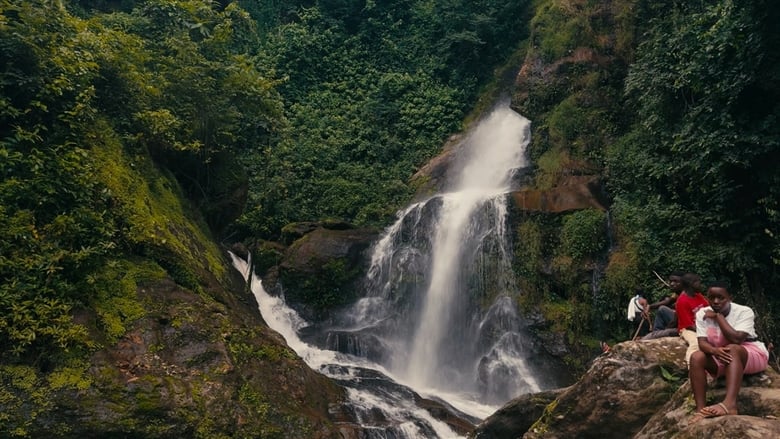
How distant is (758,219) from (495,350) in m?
6.38

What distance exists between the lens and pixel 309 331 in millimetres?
14766

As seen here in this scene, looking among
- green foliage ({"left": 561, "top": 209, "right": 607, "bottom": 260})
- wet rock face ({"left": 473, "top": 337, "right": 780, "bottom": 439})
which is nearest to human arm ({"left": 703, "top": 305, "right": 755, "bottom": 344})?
wet rock face ({"left": 473, "top": 337, "right": 780, "bottom": 439})

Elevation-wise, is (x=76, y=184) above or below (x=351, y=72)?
below

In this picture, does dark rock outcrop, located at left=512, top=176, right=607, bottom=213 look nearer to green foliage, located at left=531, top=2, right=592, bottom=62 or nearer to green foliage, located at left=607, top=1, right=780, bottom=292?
green foliage, located at left=607, top=1, right=780, bottom=292

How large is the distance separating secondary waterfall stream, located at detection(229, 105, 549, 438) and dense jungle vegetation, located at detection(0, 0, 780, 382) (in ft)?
3.94

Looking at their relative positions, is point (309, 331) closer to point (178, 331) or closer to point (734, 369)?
point (178, 331)

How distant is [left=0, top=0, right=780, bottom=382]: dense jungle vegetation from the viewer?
22.4ft

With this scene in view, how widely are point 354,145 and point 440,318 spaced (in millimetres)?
10480

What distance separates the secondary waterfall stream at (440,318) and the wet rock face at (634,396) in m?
5.47

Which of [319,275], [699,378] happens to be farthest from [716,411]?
[319,275]

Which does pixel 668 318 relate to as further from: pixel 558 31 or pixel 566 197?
pixel 558 31

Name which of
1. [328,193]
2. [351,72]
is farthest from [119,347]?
[351,72]

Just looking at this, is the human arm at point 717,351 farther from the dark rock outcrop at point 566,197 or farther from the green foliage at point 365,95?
the green foliage at point 365,95

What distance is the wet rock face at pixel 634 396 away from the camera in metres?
4.29
